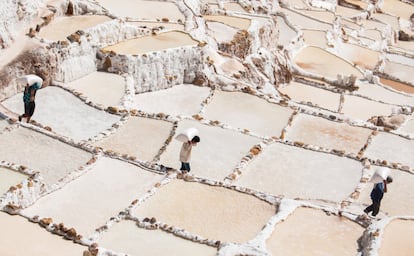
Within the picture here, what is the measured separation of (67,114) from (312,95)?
13459mm

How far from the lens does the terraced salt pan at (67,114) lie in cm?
1983

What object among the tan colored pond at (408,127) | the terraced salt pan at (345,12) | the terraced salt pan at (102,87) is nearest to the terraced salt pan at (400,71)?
the terraced salt pan at (345,12)

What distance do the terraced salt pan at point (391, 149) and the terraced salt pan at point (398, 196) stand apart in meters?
1.52

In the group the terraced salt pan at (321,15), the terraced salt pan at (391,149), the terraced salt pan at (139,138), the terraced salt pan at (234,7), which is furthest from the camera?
the terraced salt pan at (321,15)

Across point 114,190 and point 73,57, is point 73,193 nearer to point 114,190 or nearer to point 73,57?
point 114,190

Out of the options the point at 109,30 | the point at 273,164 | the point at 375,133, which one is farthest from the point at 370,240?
the point at 109,30

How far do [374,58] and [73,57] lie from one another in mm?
20520

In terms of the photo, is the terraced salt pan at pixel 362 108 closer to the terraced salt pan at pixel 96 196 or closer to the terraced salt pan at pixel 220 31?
the terraced salt pan at pixel 220 31

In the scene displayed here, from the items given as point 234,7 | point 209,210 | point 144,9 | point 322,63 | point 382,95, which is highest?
point 144,9

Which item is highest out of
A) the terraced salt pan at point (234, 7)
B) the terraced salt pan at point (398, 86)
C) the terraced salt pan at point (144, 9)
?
the terraced salt pan at point (144, 9)

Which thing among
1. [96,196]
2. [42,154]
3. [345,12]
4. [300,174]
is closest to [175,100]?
[300,174]

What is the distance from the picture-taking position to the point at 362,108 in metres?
29.1

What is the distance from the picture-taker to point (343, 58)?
35.4 meters

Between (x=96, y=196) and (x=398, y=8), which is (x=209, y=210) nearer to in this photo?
(x=96, y=196)
